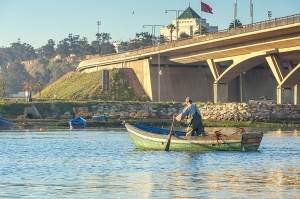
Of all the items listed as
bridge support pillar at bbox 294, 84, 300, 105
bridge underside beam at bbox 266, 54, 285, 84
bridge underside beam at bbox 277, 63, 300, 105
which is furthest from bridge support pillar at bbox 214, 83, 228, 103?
bridge underside beam at bbox 266, 54, 285, 84

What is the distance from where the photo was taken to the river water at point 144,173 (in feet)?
98.5

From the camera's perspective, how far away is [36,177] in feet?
116

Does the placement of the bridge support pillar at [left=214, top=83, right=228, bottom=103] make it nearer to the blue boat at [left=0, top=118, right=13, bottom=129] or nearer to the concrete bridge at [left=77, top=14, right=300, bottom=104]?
the concrete bridge at [left=77, top=14, right=300, bottom=104]

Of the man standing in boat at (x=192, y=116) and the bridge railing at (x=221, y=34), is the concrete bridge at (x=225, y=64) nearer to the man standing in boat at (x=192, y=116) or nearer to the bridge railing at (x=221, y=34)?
the bridge railing at (x=221, y=34)

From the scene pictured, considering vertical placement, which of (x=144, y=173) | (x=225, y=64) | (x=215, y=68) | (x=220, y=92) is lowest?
(x=144, y=173)

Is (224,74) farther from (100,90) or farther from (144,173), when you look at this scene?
(144,173)

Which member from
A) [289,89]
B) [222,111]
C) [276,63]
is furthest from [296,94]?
[222,111]

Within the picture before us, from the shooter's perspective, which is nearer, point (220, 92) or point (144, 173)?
point (144, 173)

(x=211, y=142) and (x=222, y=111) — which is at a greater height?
(x=222, y=111)

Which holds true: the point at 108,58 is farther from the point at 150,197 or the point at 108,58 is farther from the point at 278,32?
the point at 150,197

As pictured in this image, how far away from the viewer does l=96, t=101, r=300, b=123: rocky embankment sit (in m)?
106

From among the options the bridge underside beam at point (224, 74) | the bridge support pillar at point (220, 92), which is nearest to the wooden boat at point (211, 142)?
the bridge underside beam at point (224, 74)

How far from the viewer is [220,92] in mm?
124250

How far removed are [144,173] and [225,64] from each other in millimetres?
95837
